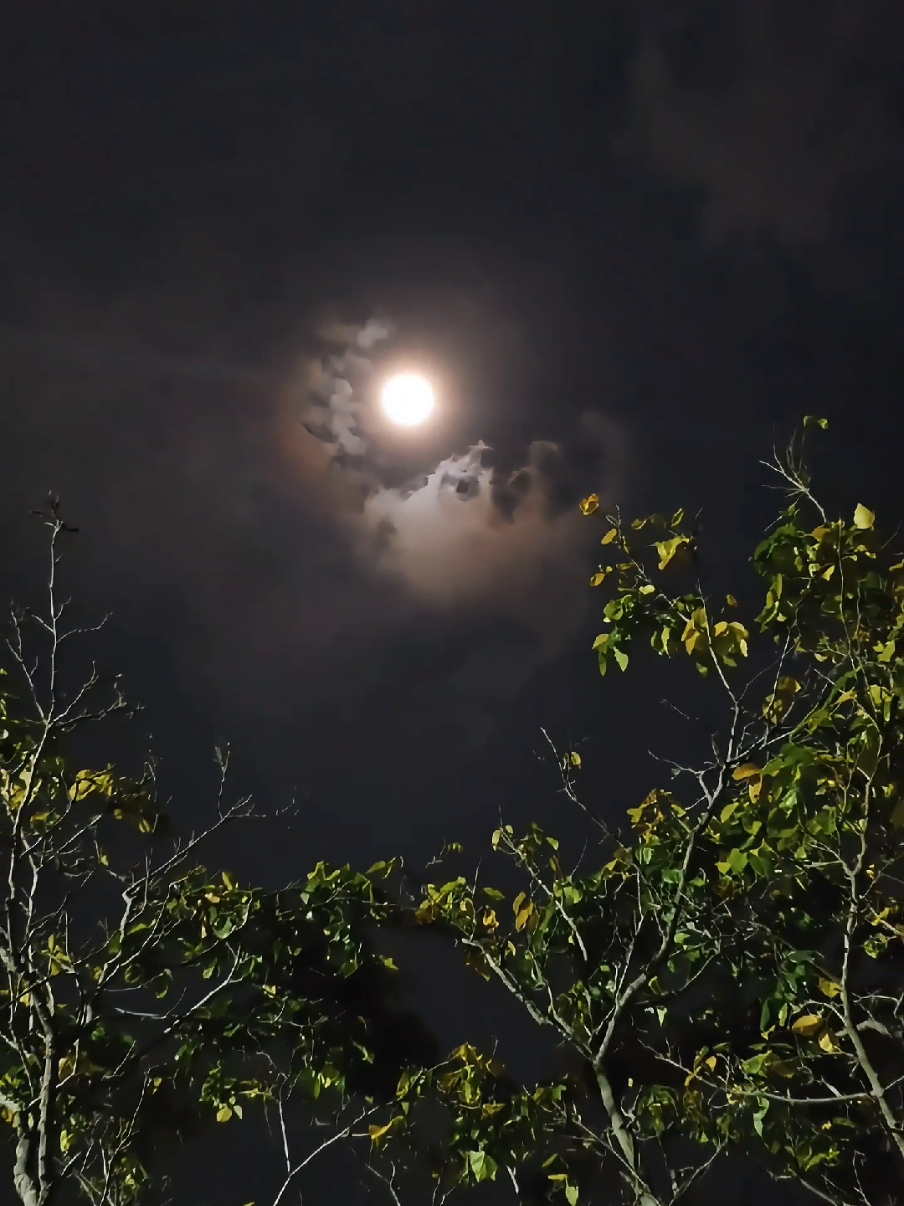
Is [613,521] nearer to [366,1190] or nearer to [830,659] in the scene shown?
[830,659]

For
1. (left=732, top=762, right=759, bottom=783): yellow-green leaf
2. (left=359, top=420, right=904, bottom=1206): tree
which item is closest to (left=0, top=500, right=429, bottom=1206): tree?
(left=359, top=420, right=904, bottom=1206): tree

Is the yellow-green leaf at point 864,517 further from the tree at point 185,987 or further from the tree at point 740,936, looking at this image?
the tree at point 185,987

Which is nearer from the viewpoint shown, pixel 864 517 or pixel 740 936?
pixel 864 517

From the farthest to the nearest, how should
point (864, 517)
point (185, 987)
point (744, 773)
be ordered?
point (185, 987)
point (744, 773)
point (864, 517)

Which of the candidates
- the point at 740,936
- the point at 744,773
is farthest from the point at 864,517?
the point at 740,936

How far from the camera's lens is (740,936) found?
4.01 meters

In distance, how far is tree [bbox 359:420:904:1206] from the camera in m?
2.88

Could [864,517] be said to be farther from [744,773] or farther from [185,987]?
[185,987]

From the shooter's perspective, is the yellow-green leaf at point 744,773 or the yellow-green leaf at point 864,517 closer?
the yellow-green leaf at point 864,517

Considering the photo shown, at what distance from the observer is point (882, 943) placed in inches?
145

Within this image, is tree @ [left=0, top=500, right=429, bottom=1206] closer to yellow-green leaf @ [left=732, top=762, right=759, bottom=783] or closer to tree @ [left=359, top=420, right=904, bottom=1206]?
tree @ [left=359, top=420, right=904, bottom=1206]

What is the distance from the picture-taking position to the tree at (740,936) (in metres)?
2.88

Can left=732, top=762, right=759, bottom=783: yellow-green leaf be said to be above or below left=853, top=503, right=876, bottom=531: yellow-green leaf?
below

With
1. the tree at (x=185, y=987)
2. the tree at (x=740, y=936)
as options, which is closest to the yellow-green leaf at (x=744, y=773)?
the tree at (x=740, y=936)
